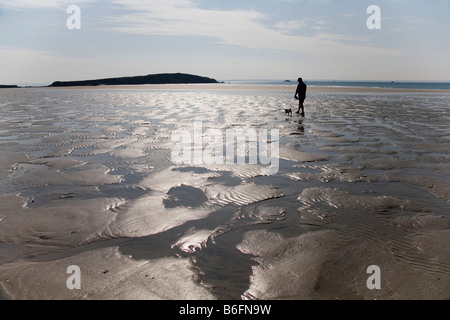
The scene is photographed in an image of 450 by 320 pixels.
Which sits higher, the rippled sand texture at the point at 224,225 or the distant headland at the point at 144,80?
the distant headland at the point at 144,80

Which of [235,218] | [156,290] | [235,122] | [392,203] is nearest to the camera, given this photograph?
[156,290]

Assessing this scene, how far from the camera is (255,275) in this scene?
3.41 meters

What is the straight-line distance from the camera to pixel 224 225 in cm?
455

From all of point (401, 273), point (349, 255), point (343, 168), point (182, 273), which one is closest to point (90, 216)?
point (182, 273)

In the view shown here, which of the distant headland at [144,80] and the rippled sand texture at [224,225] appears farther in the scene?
the distant headland at [144,80]

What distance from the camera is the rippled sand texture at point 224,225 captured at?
328 centimetres

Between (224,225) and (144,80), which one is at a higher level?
(144,80)

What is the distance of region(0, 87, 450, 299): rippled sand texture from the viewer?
10.8 ft

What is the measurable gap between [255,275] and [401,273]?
1.62 metres

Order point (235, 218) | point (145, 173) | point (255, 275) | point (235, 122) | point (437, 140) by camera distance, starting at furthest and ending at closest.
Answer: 1. point (235, 122)
2. point (437, 140)
3. point (145, 173)
4. point (235, 218)
5. point (255, 275)

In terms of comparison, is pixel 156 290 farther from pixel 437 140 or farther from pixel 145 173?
pixel 437 140

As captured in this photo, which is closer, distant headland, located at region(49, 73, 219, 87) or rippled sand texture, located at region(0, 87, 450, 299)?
rippled sand texture, located at region(0, 87, 450, 299)

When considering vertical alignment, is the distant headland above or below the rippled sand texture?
above

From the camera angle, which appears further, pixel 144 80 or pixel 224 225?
pixel 144 80
